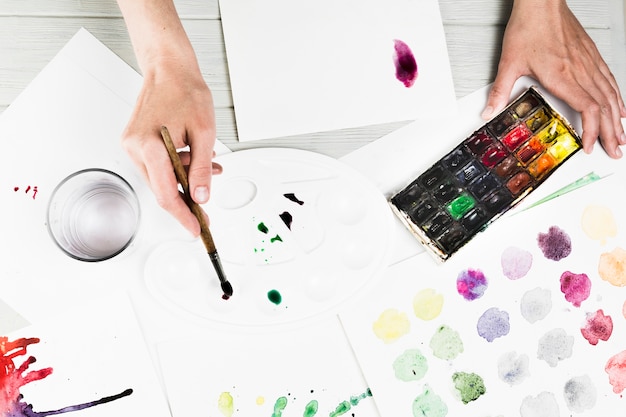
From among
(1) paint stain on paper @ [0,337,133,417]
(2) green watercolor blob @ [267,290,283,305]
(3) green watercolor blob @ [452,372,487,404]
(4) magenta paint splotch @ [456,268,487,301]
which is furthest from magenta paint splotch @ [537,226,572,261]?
(1) paint stain on paper @ [0,337,133,417]

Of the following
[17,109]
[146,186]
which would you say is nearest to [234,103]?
[146,186]

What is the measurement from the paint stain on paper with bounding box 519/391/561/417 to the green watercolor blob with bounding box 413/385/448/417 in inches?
4.6

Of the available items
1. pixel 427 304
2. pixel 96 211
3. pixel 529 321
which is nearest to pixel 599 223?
pixel 529 321

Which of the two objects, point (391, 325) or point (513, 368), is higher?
point (391, 325)

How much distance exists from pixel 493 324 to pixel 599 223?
231mm

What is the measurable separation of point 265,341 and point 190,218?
214mm

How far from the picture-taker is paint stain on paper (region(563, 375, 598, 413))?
2.89ft

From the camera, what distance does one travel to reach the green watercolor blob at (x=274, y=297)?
0.86 meters

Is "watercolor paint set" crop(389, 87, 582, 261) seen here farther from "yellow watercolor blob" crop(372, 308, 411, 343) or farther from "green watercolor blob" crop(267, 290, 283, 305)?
"green watercolor blob" crop(267, 290, 283, 305)

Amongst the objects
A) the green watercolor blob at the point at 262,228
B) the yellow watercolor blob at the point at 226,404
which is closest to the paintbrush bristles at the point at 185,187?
the green watercolor blob at the point at 262,228

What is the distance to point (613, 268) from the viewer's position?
0.92 metres

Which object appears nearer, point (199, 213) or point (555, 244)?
point (199, 213)

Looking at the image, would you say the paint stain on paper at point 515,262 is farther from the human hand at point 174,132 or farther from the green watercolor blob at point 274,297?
the human hand at point 174,132

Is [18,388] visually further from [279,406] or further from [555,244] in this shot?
[555,244]
